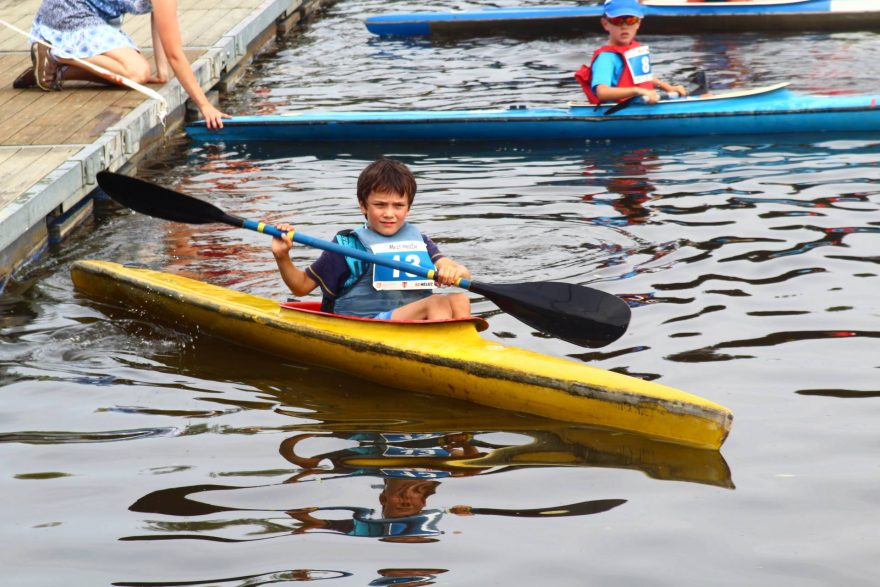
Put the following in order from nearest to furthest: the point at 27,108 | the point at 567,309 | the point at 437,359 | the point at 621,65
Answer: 1. the point at 437,359
2. the point at 567,309
3. the point at 27,108
4. the point at 621,65

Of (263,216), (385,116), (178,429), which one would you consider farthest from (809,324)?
(385,116)

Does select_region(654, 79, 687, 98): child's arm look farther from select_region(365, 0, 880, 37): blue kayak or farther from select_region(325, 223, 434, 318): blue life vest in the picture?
select_region(325, 223, 434, 318): blue life vest

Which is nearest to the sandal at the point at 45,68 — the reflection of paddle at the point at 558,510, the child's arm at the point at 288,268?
the child's arm at the point at 288,268

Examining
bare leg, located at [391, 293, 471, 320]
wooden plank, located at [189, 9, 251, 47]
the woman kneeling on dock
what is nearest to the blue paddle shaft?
bare leg, located at [391, 293, 471, 320]

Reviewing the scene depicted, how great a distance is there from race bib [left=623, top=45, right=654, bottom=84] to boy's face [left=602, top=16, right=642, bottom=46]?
0.37 ft

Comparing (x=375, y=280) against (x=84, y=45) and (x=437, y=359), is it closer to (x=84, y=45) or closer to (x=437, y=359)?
(x=437, y=359)

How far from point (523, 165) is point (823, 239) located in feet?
8.50

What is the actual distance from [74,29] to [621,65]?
3775mm

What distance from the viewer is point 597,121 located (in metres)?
8.63

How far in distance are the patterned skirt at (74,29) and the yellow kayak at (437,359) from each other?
3.24 m

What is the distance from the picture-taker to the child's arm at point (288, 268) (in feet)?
15.6

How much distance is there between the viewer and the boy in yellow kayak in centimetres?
474

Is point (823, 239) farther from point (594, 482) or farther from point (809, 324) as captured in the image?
point (594, 482)

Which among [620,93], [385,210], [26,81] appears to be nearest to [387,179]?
[385,210]
